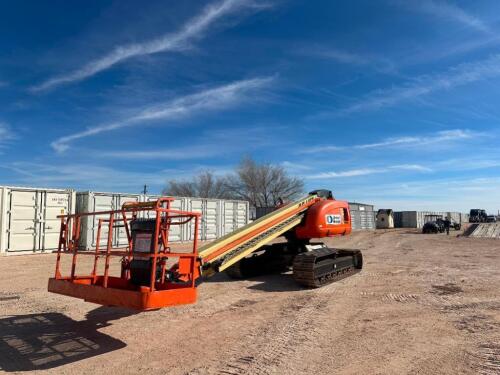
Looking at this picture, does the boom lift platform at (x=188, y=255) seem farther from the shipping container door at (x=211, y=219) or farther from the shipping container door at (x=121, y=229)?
the shipping container door at (x=211, y=219)

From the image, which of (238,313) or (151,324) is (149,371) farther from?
(238,313)

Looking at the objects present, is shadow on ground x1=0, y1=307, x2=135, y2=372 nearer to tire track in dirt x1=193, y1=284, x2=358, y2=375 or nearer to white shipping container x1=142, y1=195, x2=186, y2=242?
tire track in dirt x1=193, y1=284, x2=358, y2=375

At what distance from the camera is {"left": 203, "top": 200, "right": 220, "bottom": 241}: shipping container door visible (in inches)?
911

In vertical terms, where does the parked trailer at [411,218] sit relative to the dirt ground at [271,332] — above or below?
above

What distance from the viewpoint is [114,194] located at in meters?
19.1

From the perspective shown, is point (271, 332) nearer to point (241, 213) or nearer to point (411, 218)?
point (241, 213)

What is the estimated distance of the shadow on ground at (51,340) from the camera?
15.9ft

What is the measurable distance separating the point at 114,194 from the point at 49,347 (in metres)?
14.4

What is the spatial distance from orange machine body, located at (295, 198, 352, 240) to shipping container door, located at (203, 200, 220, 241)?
1324 centimetres

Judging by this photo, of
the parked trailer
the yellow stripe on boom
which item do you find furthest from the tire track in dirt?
the parked trailer

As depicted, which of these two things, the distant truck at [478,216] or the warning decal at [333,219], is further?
the distant truck at [478,216]

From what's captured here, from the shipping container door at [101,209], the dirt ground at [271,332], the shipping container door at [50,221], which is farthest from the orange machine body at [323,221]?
the shipping container door at [50,221]

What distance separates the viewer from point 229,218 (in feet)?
81.4

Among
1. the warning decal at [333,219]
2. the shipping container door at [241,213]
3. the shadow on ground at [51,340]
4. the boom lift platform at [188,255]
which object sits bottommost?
the shadow on ground at [51,340]
